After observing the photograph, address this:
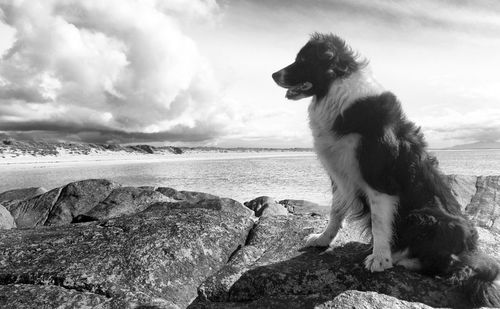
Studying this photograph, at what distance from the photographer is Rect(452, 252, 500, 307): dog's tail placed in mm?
3037

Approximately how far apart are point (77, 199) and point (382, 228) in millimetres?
10354

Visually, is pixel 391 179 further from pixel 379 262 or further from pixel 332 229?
pixel 332 229

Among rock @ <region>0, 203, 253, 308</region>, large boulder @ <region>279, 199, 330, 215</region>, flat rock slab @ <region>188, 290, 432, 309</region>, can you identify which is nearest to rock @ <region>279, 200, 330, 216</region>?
large boulder @ <region>279, 199, 330, 215</region>

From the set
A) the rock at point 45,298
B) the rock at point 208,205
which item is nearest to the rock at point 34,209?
the rock at point 208,205

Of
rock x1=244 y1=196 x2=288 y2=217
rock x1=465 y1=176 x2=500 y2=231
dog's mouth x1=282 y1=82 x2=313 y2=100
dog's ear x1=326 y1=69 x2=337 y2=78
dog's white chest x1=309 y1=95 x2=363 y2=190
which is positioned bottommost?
rock x1=244 y1=196 x2=288 y2=217

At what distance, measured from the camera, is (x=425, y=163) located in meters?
3.50

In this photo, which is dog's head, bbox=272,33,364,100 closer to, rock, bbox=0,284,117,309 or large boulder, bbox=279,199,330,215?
rock, bbox=0,284,117,309

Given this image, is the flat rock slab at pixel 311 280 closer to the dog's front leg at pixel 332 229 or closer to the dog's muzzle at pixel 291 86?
the dog's front leg at pixel 332 229

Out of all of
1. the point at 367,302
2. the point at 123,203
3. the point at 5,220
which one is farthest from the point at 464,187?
the point at 5,220

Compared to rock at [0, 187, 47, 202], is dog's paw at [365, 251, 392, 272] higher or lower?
higher

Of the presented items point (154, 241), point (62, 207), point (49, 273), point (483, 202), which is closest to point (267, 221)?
point (154, 241)

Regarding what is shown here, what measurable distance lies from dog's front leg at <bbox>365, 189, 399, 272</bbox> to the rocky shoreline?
4.7 inches

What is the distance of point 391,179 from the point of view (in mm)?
3404

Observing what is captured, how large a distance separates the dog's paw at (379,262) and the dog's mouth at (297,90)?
5.73 ft
